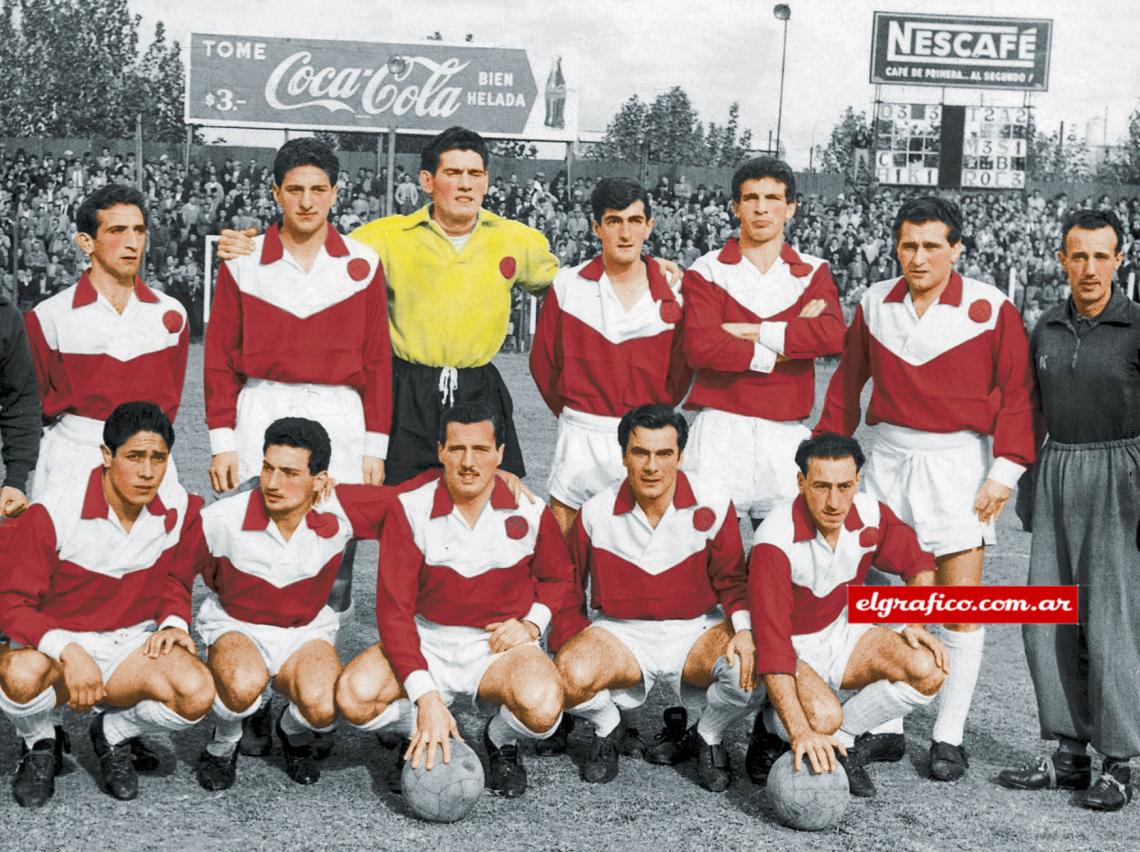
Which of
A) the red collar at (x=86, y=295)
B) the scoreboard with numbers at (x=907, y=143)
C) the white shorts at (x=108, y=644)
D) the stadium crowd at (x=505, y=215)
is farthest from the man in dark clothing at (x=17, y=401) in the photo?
the scoreboard with numbers at (x=907, y=143)

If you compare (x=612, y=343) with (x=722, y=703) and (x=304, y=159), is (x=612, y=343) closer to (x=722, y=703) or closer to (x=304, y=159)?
(x=304, y=159)

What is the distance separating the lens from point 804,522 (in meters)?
4.45

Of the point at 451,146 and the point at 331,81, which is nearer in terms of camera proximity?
the point at 451,146

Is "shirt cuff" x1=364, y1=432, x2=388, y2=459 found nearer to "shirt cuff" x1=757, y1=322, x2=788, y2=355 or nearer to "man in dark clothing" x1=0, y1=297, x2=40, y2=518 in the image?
"man in dark clothing" x1=0, y1=297, x2=40, y2=518

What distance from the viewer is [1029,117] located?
98.0ft

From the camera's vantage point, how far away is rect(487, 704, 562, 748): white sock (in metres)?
→ 4.29

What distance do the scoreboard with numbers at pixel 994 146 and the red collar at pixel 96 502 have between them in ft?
90.7

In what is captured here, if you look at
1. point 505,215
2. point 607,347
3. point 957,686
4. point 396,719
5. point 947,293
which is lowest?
point 396,719

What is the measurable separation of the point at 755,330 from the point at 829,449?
2.29 feet

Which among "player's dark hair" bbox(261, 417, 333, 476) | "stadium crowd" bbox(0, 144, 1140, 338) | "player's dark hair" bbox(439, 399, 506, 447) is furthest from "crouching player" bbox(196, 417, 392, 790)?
"stadium crowd" bbox(0, 144, 1140, 338)

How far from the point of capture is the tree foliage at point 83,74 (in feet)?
119

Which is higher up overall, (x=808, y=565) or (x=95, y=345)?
(x=95, y=345)

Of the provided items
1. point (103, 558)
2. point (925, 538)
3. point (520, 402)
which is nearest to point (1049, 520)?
point (925, 538)

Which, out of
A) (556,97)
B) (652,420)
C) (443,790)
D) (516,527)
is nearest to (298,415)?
(516,527)
